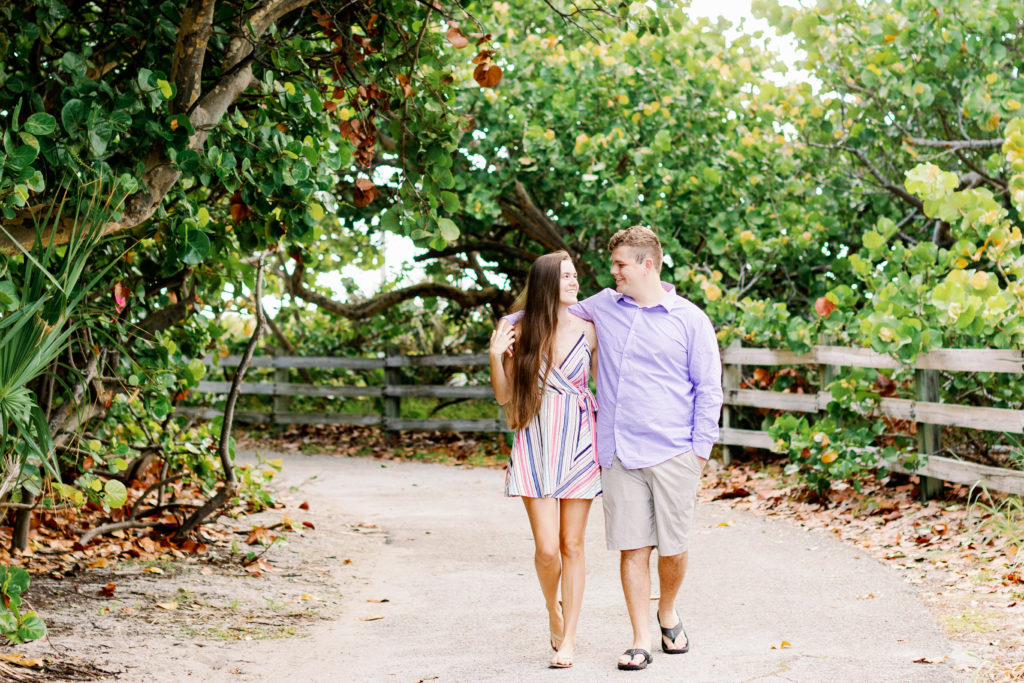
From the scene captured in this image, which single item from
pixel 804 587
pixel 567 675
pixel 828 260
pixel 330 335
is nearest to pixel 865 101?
pixel 828 260

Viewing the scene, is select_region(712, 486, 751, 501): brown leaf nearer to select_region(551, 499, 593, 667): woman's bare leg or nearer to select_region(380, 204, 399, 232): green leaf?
select_region(551, 499, 593, 667): woman's bare leg

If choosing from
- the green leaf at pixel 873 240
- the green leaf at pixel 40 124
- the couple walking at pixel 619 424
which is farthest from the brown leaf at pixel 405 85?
the green leaf at pixel 873 240

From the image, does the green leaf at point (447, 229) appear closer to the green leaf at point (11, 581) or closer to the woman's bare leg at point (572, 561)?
the woman's bare leg at point (572, 561)

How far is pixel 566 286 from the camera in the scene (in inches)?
172

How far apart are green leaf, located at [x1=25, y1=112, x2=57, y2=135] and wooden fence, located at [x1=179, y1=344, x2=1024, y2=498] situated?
3.14 m

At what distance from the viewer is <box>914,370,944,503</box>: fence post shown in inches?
293

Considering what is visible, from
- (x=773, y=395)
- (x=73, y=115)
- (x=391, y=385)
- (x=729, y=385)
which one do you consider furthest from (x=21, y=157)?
(x=391, y=385)

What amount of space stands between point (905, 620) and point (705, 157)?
288 inches

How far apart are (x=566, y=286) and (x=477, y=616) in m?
1.90

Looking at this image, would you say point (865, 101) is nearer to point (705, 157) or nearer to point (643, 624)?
point (705, 157)

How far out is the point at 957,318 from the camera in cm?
658

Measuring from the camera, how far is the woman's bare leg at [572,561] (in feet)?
13.9

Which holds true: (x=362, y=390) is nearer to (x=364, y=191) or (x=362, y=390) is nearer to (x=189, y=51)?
(x=364, y=191)


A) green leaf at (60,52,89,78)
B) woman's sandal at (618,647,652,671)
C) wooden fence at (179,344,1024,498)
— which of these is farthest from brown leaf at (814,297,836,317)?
green leaf at (60,52,89,78)
